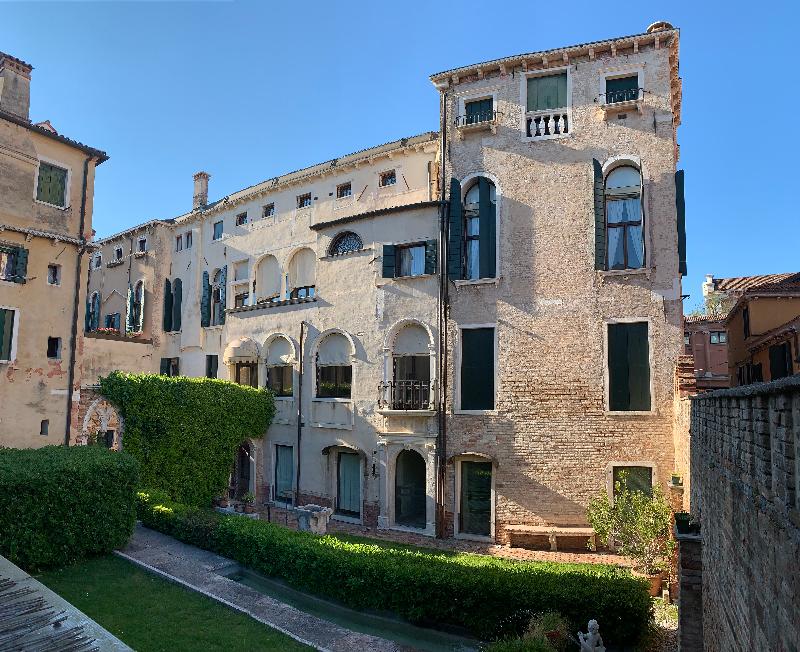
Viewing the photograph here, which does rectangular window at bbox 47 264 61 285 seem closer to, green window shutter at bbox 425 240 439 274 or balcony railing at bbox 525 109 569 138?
green window shutter at bbox 425 240 439 274

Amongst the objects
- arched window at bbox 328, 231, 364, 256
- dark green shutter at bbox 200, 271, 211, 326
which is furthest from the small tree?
dark green shutter at bbox 200, 271, 211, 326

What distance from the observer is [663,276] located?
1766 cm

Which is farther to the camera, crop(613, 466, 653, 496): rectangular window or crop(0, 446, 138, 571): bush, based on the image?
crop(613, 466, 653, 496): rectangular window

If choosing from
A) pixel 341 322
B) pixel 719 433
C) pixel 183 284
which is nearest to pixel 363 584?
pixel 719 433

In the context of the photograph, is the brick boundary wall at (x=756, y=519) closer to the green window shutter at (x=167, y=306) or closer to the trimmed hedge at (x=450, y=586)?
the trimmed hedge at (x=450, y=586)

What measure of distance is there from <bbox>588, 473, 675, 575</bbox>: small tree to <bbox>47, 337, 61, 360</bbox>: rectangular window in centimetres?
2060

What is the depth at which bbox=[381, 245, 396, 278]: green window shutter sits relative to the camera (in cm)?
2130

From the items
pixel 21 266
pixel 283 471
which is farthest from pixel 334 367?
pixel 21 266

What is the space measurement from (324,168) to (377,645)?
20906 mm

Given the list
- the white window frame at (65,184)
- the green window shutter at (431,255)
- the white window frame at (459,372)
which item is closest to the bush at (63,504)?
the white window frame at (459,372)

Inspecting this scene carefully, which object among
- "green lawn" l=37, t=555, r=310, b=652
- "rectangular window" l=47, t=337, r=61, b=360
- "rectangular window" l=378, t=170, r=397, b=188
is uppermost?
"rectangular window" l=378, t=170, r=397, b=188

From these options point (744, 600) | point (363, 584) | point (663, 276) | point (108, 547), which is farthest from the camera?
point (663, 276)

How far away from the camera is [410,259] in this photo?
70.2 ft

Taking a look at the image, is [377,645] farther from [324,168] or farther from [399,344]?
[324,168]
